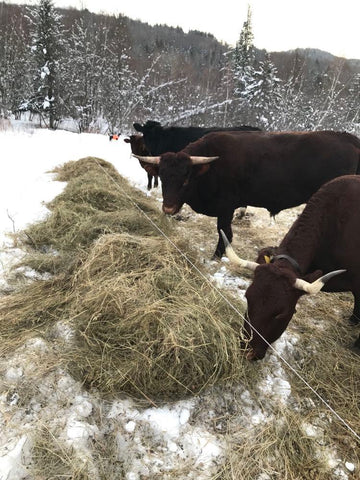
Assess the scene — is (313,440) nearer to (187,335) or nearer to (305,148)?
(187,335)

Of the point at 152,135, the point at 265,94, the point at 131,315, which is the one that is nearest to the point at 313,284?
the point at 131,315

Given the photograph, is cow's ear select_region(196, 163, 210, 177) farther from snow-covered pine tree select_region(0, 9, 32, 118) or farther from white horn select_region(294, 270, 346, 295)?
snow-covered pine tree select_region(0, 9, 32, 118)

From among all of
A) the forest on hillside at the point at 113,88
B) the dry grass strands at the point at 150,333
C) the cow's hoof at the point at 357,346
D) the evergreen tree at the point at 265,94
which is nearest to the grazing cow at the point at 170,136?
the dry grass strands at the point at 150,333

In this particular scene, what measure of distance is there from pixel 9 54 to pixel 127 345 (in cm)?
4095

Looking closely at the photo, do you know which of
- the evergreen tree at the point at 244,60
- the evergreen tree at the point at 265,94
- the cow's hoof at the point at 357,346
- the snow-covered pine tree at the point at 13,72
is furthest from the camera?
the evergreen tree at the point at 244,60

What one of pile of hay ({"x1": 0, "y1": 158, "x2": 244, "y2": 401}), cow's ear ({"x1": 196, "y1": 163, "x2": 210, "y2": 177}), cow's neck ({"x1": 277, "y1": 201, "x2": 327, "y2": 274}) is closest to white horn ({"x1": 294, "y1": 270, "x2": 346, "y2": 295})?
cow's neck ({"x1": 277, "y1": 201, "x2": 327, "y2": 274})

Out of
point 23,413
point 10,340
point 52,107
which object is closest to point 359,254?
point 23,413

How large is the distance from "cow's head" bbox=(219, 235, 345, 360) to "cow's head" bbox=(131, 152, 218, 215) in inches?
92.3

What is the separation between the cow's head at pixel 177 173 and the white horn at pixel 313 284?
2.68m

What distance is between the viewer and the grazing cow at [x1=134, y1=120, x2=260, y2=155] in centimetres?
788

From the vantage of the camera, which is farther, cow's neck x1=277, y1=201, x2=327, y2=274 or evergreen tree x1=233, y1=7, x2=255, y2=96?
evergreen tree x1=233, y1=7, x2=255, y2=96

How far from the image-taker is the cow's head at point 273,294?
94.0 inches

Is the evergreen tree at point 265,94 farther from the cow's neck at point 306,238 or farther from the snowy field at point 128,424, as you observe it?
the snowy field at point 128,424

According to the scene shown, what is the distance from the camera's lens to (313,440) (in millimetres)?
2285
